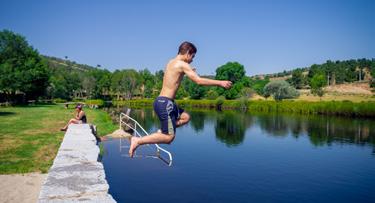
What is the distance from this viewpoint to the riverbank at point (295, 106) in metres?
57.8

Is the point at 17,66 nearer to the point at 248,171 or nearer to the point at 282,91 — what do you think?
the point at 248,171

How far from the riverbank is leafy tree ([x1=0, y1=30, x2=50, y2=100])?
40594mm

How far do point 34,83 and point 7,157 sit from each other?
46928mm

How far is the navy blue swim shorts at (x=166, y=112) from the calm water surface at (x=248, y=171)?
9.45m

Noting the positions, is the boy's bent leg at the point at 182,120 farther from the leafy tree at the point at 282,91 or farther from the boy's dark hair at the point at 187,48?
the leafy tree at the point at 282,91

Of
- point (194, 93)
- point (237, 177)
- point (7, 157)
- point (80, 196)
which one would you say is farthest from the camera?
point (194, 93)

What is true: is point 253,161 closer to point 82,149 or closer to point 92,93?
point 82,149

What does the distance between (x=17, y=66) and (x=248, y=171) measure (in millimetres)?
45171

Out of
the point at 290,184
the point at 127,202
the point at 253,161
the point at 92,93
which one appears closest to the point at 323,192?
the point at 290,184

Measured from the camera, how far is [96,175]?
7055 millimetres

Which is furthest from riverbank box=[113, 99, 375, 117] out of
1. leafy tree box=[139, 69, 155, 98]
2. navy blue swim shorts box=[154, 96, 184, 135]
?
navy blue swim shorts box=[154, 96, 184, 135]

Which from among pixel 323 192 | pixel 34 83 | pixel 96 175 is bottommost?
pixel 323 192

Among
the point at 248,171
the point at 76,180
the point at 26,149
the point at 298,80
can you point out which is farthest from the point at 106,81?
the point at 76,180

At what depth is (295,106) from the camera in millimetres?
69375
